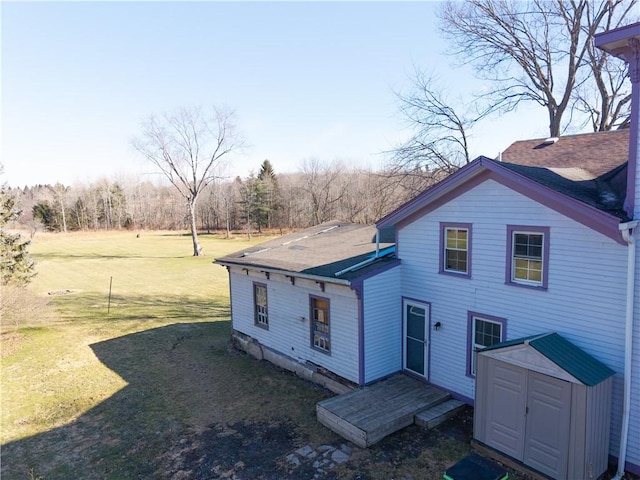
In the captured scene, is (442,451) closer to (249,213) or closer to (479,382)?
(479,382)

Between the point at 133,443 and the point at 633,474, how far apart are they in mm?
9284

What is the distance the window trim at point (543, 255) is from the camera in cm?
718

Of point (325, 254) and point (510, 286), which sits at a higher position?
point (325, 254)

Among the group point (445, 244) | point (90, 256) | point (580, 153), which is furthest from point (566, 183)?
point (90, 256)

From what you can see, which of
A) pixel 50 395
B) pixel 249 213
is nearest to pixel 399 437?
pixel 50 395

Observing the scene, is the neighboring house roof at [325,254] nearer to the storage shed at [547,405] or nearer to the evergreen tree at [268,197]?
the storage shed at [547,405]

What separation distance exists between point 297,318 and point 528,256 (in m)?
6.18

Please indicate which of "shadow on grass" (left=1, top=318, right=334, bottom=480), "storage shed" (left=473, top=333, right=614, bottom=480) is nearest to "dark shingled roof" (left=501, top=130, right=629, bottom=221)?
"storage shed" (left=473, top=333, right=614, bottom=480)

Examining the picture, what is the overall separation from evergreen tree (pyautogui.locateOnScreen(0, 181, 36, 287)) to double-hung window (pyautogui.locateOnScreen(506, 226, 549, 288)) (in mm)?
20667

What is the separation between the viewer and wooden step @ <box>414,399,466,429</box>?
26.0ft

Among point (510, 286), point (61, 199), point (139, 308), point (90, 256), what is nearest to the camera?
point (510, 286)

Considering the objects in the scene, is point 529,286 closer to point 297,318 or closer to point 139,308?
point 297,318

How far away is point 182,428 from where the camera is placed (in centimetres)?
884

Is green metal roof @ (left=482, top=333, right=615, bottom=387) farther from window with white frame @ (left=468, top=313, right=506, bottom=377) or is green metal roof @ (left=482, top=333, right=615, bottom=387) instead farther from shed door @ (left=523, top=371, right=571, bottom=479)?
window with white frame @ (left=468, top=313, right=506, bottom=377)
